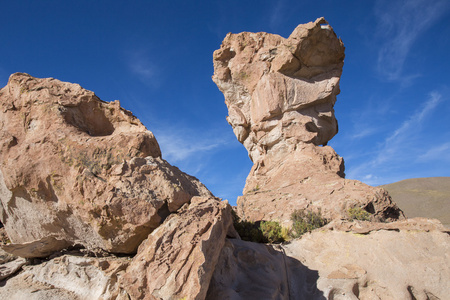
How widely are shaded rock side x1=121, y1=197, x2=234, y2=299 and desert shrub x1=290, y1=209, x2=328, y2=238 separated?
3923 mm

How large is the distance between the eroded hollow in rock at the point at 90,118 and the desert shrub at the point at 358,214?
21.5 feet

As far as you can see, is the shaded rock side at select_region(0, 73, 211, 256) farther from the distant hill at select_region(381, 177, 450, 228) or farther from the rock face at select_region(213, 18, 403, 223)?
the distant hill at select_region(381, 177, 450, 228)

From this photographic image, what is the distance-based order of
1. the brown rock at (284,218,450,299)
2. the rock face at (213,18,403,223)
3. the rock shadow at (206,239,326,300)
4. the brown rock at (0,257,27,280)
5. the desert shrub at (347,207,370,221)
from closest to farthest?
the rock shadow at (206,239,326,300) < the brown rock at (0,257,27,280) < the brown rock at (284,218,450,299) < the desert shrub at (347,207,370,221) < the rock face at (213,18,403,223)

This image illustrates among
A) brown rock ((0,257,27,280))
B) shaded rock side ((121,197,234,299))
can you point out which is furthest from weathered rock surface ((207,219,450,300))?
brown rock ((0,257,27,280))

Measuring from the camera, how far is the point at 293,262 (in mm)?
6621

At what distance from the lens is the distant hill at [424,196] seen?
3928cm

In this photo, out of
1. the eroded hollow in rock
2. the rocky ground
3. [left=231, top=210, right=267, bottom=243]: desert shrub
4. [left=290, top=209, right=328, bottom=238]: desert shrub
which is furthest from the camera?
[left=290, top=209, right=328, bottom=238]: desert shrub

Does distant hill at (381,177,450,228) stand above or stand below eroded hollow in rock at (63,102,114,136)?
above

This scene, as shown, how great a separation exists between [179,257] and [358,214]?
247 inches

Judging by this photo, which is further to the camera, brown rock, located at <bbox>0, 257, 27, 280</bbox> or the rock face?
the rock face

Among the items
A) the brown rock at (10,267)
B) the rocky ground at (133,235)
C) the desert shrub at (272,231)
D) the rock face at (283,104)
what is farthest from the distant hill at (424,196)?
the brown rock at (10,267)

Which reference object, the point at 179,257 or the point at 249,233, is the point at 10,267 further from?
the point at 249,233

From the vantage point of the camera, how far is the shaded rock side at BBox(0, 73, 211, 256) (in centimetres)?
527

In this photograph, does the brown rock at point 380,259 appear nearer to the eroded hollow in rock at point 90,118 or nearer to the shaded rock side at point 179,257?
the shaded rock side at point 179,257
